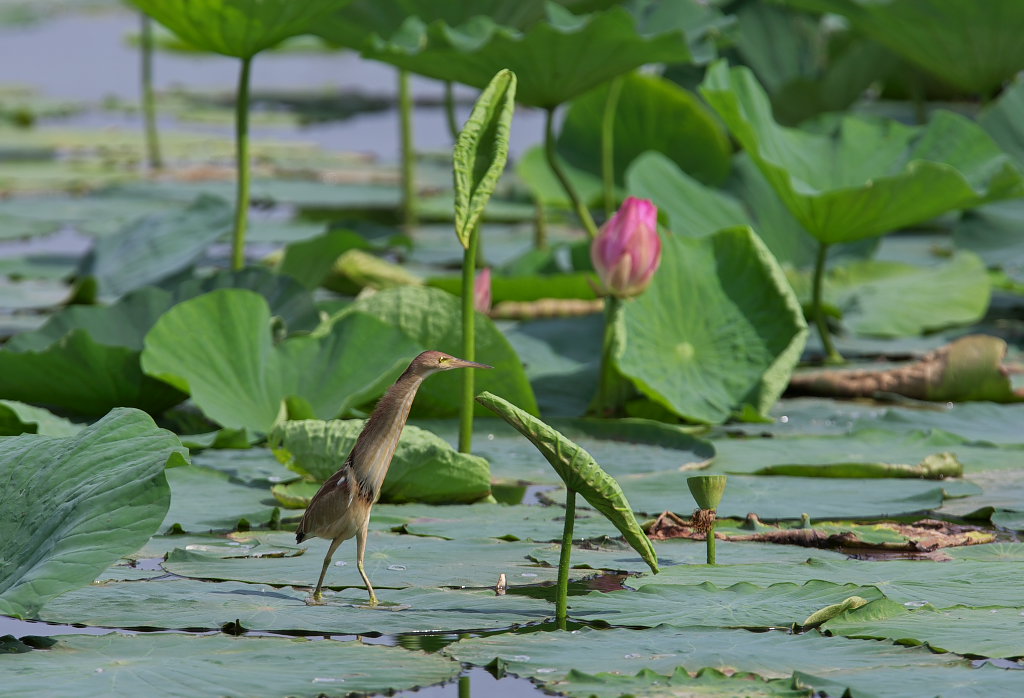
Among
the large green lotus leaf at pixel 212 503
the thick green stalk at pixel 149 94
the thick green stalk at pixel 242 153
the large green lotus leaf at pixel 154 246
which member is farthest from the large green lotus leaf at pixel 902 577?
the thick green stalk at pixel 149 94

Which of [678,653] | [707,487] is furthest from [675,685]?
[707,487]

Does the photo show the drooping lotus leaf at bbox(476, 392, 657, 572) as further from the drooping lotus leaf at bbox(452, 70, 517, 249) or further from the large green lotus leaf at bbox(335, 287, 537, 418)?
the large green lotus leaf at bbox(335, 287, 537, 418)

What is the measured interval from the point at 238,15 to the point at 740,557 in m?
1.39

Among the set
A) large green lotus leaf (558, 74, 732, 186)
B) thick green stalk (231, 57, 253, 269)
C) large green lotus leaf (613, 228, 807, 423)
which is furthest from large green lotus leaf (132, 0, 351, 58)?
Answer: large green lotus leaf (558, 74, 732, 186)

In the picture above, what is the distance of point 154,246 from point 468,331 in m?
1.57

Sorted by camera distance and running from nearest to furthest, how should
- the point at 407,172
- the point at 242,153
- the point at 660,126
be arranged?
the point at 242,153 → the point at 660,126 → the point at 407,172

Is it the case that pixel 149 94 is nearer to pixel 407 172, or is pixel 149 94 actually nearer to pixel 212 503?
pixel 407 172

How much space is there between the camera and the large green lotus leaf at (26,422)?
191 centimetres

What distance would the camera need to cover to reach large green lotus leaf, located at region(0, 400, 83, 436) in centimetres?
191

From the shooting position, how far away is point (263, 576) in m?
1.47

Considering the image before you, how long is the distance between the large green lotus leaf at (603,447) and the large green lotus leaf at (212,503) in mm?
366

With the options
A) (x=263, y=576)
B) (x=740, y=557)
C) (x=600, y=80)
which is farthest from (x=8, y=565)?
(x=600, y=80)

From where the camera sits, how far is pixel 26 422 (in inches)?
75.0

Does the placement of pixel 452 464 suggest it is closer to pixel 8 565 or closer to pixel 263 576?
pixel 263 576
